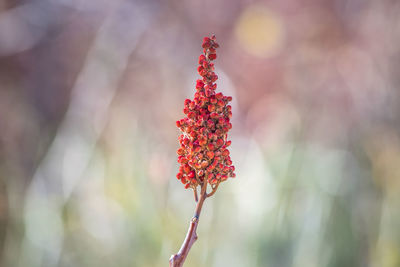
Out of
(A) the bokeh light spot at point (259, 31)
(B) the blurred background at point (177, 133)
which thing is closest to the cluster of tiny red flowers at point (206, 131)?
(B) the blurred background at point (177, 133)

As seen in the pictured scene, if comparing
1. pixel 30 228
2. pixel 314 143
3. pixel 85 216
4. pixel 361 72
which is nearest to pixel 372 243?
pixel 314 143

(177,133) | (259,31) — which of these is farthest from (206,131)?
(259,31)

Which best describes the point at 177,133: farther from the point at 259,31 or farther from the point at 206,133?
the point at 206,133

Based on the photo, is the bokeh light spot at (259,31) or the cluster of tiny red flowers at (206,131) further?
the bokeh light spot at (259,31)

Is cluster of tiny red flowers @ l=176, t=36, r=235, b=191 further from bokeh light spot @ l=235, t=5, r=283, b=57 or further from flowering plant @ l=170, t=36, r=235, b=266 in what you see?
bokeh light spot @ l=235, t=5, r=283, b=57

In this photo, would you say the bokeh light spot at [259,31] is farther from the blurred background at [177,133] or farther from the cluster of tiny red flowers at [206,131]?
the cluster of tiny red flowers at [206,131]

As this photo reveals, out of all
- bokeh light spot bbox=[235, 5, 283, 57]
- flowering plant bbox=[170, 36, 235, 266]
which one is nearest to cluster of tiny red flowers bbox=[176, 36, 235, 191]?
flowering plant bbox=[170, 36, 235, 266]

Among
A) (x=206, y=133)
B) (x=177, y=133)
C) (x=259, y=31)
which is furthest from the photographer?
(x=259, y=31)
